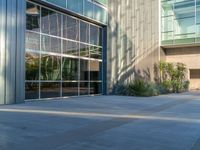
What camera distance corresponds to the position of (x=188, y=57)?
39.4 metres

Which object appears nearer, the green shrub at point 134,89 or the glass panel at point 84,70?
the glass panel at point 84,70

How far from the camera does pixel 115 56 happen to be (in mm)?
25500

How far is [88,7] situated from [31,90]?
797 cm

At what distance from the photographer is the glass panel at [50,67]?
1769 centimetres

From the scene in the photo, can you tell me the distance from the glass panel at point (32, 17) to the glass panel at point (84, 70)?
5.24 m

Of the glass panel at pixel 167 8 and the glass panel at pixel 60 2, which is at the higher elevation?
the glass panel at pixel 167 8

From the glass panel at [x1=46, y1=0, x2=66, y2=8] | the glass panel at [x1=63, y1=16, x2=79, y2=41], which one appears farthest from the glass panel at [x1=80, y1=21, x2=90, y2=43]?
the glass panel at [x1=46, y1=0, x2=66, y2=8]

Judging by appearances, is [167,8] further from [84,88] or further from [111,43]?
[84,88]

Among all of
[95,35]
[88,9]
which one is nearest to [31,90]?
[88,9]

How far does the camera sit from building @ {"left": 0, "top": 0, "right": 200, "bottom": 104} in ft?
49.5

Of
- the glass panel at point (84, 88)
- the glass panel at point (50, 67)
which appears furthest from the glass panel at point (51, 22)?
the glass panel at point (84, 88)

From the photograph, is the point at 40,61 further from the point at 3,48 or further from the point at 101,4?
the point at 101,4

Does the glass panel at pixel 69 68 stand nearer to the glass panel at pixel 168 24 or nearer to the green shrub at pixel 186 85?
the green shrub at pixel 186 85

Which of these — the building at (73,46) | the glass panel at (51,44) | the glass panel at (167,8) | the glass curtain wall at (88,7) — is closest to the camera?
the building at (73,46)
